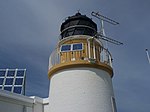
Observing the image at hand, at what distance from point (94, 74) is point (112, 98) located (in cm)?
126

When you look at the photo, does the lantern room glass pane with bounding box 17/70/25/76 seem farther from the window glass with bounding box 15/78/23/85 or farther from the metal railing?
the metal railing

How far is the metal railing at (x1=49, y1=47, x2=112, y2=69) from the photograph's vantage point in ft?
29.1

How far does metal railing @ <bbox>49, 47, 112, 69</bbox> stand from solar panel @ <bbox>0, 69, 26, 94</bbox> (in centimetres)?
162

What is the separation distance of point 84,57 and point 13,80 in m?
3.57

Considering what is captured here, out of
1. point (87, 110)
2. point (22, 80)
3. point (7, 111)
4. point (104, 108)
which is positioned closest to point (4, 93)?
point (7, 111)

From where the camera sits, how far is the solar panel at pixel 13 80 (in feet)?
31.7

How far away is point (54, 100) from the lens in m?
8.62

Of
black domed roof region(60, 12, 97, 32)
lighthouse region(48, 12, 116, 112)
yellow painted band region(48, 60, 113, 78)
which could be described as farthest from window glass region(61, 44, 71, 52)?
black domed roof region(60, 12, 97, 32)

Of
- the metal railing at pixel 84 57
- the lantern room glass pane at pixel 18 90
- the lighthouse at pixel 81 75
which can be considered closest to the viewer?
the lighthouse at pixel 81 75

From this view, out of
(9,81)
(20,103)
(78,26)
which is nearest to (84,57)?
(78,26)

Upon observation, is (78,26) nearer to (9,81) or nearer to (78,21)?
(78,21)

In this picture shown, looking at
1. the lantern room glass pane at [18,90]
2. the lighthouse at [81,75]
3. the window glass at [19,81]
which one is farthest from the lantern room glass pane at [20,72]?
the lighthouse at [81,75]

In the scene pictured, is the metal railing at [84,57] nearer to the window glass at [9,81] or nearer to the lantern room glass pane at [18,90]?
the lantern room glass pane at [18,90]

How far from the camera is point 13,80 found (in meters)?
10.1
